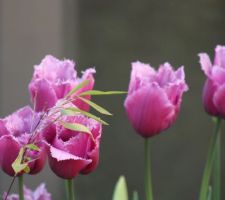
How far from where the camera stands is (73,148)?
2.44 feet

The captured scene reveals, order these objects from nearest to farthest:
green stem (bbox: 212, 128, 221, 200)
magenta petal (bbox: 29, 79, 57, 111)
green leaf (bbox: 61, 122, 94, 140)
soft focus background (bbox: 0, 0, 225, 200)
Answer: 1. green leaf (bbox: 61, 122, 94, 140)
2. magenta petal (bbox: 29, 79, 57, 111)
3. green stem (bbox: 212, 128, 221, 200)
4. soft focus background (bbox: 0, 0, 225, 200)

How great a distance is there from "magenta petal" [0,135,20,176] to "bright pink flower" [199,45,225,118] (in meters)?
0.25

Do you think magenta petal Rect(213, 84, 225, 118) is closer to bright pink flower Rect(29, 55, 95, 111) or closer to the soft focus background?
bright pink flower Rect(29, 55, 95, 111)

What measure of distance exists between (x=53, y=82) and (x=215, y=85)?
0.19m


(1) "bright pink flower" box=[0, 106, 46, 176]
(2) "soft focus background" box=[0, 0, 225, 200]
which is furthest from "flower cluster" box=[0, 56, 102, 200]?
(2) "soft focus background" box=[0, 0, 225, 200]

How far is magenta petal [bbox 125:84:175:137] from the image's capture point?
0.84m

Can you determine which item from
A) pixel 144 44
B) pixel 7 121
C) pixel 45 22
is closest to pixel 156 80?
pixel 7 121

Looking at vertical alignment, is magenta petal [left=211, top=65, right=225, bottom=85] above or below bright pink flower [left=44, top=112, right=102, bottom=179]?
above

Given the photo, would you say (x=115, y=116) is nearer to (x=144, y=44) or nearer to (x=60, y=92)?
(x=144, y=44)

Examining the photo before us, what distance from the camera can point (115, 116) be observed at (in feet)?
9.94

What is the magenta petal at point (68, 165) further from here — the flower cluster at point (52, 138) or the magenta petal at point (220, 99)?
the magenta petal at point (220, 99)

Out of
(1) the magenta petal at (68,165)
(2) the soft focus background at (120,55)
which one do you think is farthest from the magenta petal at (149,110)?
(2) the soft focus background at (120,55)

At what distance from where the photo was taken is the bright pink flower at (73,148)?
0.73 m

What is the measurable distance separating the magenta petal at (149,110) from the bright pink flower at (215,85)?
0.18ft
